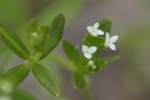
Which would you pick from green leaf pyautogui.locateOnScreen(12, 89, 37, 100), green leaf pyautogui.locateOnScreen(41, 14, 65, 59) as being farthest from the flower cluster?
green leaf pyautogui.locateOnScreen(12, 89, 37, 100)

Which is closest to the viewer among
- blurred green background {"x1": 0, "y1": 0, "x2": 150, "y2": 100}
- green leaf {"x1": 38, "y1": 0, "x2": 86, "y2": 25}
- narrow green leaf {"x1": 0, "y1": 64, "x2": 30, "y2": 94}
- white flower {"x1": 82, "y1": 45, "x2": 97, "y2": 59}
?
narrow green leaf {"x1": 0, "y1": 64, "x2": 30, "y2": 94}

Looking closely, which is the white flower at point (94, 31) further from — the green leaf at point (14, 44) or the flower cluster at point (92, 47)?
the green leaf at point (14, 44)

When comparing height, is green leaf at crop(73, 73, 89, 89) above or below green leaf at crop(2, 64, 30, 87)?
below

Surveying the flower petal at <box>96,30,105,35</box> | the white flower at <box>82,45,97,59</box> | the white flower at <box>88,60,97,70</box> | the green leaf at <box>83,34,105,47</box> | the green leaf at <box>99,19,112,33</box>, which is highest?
the green leaf at <box>99,19,112,33</box>

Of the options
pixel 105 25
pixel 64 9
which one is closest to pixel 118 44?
pixel 64 9

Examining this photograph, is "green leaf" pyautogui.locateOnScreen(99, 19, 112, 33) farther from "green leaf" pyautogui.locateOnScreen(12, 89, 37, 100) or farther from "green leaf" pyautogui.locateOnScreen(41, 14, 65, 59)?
"green leaf" pyautogui.locateOnScreen(12, 89, 37, 100)

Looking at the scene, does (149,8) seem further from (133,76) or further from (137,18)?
(133,76)

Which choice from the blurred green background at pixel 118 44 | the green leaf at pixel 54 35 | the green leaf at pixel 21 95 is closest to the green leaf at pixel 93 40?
the green leaf at pixel 54 35
